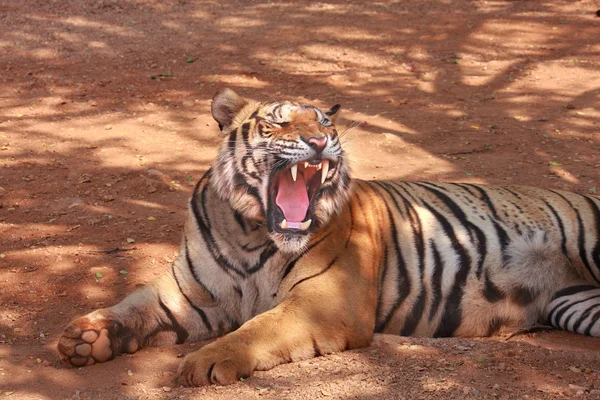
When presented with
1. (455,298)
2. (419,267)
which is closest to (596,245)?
(455,298)

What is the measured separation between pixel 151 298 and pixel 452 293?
4.55 feet

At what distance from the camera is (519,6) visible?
35.5 ft

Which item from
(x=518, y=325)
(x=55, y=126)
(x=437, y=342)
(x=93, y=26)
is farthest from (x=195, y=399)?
(x=93, y=26)

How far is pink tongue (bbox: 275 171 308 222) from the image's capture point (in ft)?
12.2

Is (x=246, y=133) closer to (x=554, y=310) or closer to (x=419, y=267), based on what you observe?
(x=419, y=267)

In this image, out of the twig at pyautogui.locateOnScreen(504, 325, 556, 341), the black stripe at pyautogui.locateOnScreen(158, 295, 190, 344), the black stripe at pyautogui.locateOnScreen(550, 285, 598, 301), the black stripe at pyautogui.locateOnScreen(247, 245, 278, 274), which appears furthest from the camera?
the black stripe at pyautogui.locateOnScreen(550, 285, 598, 301)

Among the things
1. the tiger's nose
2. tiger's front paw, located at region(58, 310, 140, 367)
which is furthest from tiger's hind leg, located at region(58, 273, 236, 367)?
the tiger's nose

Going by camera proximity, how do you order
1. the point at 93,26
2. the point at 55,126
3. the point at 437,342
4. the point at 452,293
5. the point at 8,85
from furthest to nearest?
the point at 93,26, the point at 8,85, the point at 55,126, the point at 452,293, the point at 437,342

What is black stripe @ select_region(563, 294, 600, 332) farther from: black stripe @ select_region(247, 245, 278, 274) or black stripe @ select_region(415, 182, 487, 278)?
black stripe @ select_region(247, 245, 278, 274)

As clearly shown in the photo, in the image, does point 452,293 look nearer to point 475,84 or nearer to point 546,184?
point 546,184

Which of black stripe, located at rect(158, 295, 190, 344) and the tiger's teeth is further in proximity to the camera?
black stripe, located at rect(158, 295, 190, 344)

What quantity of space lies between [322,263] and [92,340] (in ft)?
3.28

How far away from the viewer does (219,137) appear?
23.1 feet

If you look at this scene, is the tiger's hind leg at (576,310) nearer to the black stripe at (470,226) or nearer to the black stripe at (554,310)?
the black stripe at (554,310)
